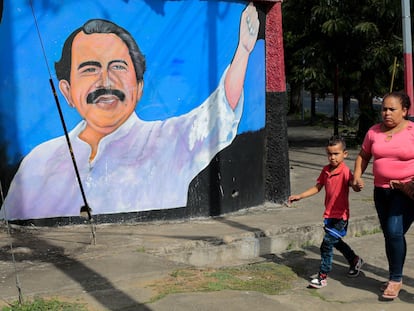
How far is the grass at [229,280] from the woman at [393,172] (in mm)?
980

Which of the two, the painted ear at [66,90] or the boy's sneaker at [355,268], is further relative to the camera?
the painted ear at [66,90]

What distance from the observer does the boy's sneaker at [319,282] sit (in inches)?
204

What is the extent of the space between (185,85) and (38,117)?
1.85 m

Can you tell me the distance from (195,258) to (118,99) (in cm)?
213

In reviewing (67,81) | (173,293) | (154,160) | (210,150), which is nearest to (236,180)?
(210,150)

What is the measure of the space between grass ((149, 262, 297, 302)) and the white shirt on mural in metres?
1.87

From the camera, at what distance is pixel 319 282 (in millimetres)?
5191

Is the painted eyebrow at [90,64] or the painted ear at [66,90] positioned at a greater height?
the painted eyebrow at [90,64]

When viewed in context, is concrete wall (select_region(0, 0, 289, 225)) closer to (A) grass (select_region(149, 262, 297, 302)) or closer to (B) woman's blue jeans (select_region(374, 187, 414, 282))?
(A) grass (select_region(149, 262, 297, 302))

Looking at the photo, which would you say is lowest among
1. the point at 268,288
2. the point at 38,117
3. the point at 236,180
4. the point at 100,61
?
the point at 268,288

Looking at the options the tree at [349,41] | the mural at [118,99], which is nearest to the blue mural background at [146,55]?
the mural at [118,99]

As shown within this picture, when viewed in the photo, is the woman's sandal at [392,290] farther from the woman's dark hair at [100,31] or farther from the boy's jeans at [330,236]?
the woman's dark hair at [100,31]

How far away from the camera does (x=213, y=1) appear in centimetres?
754

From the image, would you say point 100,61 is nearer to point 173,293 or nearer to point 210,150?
point 210,150
